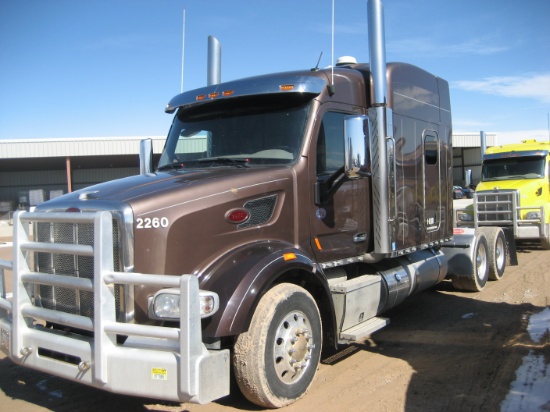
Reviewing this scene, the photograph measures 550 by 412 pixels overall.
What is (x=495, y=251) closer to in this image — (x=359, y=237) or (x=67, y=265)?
(x=359, y=237)

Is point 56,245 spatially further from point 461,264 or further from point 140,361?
point 461,264

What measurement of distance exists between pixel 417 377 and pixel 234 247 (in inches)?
82.9

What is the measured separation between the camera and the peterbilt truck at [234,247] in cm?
323

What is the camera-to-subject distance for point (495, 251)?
29.7ft

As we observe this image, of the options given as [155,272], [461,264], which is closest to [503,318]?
[461,264]

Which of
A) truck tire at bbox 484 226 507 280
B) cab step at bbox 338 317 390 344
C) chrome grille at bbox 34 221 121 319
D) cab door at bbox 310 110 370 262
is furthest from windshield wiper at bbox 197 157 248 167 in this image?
truck tire at bbox 484 226 507 280

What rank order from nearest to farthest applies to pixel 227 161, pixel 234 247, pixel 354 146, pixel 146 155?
pixel 234 247, pixel 354 146, pixel 227 161, pixel 146 155

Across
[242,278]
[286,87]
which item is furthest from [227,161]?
[242,278]

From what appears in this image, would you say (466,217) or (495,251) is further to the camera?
(466,217)

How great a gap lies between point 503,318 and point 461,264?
1560mm

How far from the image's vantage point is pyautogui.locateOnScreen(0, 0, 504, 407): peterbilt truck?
323 centimetres

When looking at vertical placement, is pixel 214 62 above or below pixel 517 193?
above

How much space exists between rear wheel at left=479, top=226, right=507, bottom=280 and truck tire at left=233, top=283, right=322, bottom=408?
588 cm

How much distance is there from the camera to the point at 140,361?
3139mm
